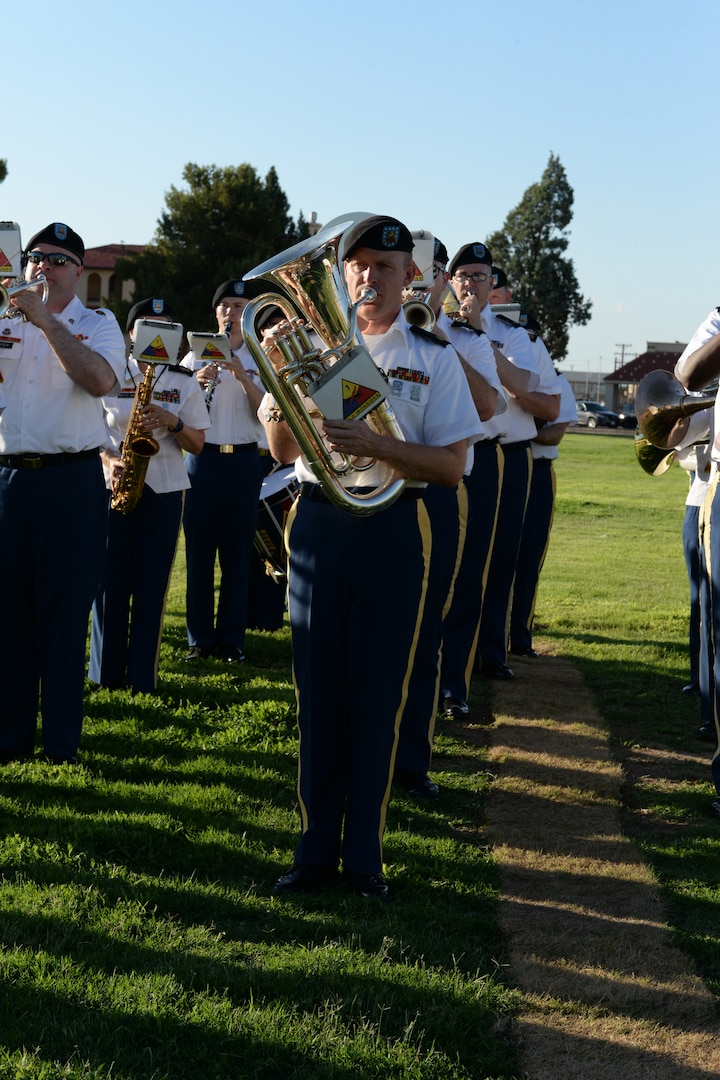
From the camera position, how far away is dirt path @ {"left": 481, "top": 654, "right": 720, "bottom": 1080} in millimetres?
3576

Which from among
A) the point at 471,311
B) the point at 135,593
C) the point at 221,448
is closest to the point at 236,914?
the point at 135,593

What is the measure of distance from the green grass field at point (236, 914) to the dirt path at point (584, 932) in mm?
95

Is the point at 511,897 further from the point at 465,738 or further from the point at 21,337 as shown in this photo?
the point at 21,337

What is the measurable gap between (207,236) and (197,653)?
44.8m

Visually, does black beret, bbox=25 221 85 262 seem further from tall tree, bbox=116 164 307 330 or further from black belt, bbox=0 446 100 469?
tall tree, bbox=116 164 307 330

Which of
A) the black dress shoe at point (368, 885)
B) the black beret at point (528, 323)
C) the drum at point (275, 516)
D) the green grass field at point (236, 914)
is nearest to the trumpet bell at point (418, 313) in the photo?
the green grass field at point (236, 914)

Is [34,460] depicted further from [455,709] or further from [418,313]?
[455,709]

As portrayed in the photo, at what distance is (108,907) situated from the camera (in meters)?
4.31

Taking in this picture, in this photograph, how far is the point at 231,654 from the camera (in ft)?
29.1

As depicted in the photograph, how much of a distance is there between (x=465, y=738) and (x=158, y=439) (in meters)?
2.53

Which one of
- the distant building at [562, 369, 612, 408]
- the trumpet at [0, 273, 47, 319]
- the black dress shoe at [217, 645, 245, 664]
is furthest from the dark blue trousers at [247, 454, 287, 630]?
the distant building at [562, 369, 612, 408]

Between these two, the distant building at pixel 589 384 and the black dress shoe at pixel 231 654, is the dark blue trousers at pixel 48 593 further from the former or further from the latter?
the distant building at pixel 589 384

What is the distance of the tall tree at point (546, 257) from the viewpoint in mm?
71875

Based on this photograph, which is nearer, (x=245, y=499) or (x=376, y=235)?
(x=376, y=235)
